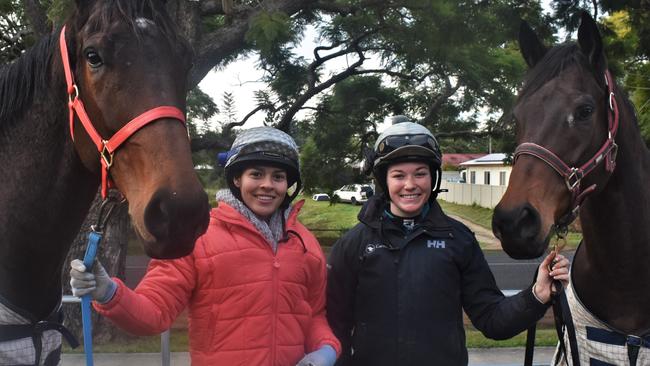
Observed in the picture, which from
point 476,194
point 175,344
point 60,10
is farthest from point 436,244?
point 476,194

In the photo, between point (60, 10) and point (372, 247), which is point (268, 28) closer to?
point (60, 10)

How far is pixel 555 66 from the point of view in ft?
7.47

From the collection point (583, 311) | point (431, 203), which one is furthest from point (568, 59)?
point (583, 311)

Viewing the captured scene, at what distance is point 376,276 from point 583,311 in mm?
1044

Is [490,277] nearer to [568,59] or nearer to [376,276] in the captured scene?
[376,276]

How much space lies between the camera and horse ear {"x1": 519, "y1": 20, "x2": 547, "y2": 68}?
2.56 metres

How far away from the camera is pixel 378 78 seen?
8.34 meters

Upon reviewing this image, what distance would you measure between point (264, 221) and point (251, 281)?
0.81 ft

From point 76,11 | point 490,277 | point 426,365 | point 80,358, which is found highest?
point 76,11

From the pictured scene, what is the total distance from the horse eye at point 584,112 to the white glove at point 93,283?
1864 mm

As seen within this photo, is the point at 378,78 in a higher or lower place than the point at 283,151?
higher

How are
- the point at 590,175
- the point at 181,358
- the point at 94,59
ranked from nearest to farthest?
the point at 94,59, the point at 590,175, the point at 181,358

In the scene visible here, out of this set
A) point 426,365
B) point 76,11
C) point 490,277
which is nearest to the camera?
point 76,11

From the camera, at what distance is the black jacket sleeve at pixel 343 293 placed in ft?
7.29
